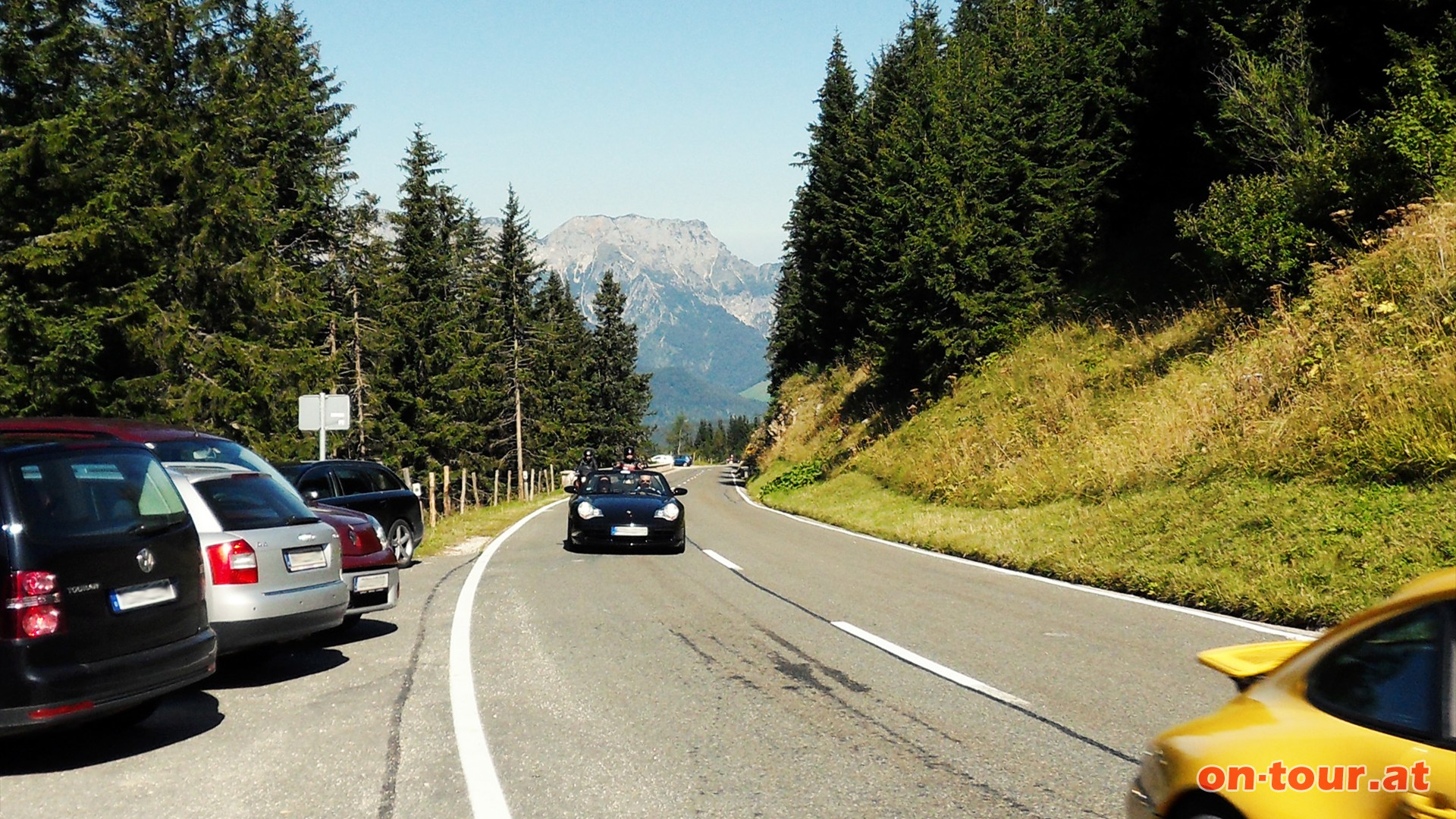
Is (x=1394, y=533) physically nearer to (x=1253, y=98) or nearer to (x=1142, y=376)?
(x=1142, y=376)

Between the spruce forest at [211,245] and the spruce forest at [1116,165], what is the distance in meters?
19.3

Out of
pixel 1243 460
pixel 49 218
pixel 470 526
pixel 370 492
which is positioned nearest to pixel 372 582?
pixel 370 492

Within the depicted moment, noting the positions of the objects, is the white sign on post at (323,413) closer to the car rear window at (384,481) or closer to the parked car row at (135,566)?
the car rear window at (384,481)

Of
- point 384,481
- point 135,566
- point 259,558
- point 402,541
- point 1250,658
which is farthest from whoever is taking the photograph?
point 384,481

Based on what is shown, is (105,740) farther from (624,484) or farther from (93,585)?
(624,484)

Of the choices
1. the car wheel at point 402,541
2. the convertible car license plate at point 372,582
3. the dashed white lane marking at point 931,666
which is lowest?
the dashed white lane marking at point 931,666

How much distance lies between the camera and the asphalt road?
4.72 meters

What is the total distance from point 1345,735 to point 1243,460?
1170 centimetres

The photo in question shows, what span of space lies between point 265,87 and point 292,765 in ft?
113

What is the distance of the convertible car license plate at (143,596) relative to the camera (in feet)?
18.1

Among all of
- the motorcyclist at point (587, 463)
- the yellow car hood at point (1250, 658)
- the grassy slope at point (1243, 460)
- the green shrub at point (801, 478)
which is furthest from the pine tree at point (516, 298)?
the yellow car hood at point (1250, 658)

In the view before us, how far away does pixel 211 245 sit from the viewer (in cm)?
2820

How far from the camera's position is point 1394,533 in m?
9.29

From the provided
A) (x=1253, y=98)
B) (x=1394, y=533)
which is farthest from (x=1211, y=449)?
(x=1253, y=98)
